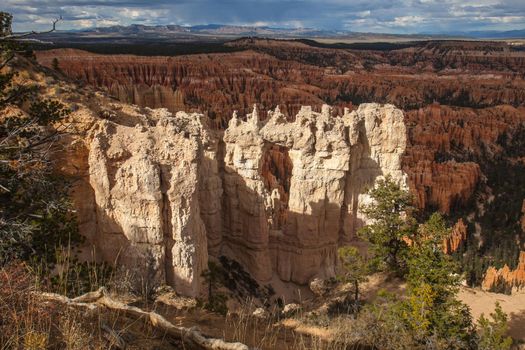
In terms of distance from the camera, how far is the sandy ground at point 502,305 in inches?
482

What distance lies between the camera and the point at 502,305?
1362 centimetres

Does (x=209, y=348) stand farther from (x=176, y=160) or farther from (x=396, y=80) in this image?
(x=396, y=80)

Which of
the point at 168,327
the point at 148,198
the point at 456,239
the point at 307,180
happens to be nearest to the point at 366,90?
the point at 456,239

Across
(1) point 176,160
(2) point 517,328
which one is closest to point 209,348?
(1) point 176,160

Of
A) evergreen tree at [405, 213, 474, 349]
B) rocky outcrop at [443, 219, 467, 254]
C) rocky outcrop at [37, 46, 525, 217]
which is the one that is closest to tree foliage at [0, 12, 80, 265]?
evergreen tree at [405, 213, 474, 349]

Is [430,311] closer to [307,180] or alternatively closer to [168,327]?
[168,327]

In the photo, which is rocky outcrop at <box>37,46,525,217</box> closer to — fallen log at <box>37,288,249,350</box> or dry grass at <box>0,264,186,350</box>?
fallen log at <box>37,288,249,350</box>

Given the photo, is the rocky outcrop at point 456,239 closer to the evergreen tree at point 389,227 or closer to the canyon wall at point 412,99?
the canyon wall at point 412,99

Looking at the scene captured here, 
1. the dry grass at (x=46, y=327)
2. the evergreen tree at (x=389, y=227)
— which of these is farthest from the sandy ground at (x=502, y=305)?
the dry grass at (x=46, y=327)

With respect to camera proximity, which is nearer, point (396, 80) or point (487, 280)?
point (487, 280)

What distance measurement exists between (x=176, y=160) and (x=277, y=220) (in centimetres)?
845

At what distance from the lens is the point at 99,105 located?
14070mm

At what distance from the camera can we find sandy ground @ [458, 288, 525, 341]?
12.2 metres

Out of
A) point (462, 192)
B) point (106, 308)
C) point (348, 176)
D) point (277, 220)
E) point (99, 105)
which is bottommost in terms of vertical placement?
point (462, 192)
